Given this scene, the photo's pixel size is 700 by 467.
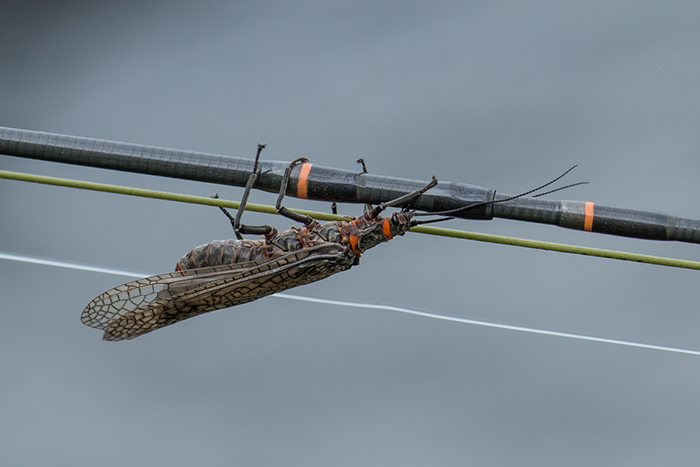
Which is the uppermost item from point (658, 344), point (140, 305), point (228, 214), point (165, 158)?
point (165, 158)

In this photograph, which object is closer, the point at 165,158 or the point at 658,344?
the point at 165,158

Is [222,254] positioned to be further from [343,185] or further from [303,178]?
[343,185]

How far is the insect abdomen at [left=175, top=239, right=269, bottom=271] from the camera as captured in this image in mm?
4188

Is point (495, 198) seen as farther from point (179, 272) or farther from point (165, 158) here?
point (179, 272)

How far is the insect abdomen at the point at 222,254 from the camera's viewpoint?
4.19 meters

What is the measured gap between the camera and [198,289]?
13.6 ft

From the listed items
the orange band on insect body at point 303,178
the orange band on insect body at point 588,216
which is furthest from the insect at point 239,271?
the orange band on insect body at point 588,216

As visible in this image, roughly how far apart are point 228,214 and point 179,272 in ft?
1.79

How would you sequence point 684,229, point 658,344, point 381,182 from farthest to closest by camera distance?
point 658,344, point 381,182, point 684,229

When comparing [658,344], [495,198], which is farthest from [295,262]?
[658,344]

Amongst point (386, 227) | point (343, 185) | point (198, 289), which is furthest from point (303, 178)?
point (198, 289)

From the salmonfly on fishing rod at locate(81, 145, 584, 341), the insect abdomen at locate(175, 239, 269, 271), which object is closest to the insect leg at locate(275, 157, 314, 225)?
the salmonfly on fishing rod at locate(81, 145, 584, 341)

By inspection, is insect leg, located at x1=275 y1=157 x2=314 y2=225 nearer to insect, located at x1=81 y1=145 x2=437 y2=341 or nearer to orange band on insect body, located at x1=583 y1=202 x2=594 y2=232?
insect, located at x1=81 y1=145 x2=437 y2=341

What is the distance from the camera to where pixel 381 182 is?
3377mm
